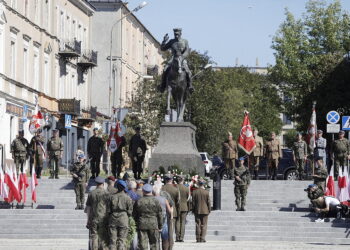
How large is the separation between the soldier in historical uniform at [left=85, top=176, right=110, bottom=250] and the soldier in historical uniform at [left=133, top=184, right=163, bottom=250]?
578 millimetres

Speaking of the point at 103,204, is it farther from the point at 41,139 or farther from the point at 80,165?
the point at 41,139

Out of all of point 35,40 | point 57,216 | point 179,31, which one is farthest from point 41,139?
point 35,40

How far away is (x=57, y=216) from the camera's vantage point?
28859mm

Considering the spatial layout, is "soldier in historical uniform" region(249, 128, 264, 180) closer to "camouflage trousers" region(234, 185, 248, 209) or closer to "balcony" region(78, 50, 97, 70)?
"camouflage trousers" region(234, 185, 248, 209)

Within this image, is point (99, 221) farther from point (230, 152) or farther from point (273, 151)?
point (273, 151)

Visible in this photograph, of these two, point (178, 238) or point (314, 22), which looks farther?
point (314, 22)

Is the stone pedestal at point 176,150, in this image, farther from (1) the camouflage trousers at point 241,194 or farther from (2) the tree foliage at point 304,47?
(2) the tree foliage at point 304,47

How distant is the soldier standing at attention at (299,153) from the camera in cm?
3653

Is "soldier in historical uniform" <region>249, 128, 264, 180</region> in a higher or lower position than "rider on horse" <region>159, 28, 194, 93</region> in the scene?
lower

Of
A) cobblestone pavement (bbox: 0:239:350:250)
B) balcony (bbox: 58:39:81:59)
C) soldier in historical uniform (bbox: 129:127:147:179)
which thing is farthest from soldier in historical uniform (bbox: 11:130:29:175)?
balcony (bbox: 58:39:81:59)

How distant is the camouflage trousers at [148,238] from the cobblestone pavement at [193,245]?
386 cm

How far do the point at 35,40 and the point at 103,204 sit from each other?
3695cm

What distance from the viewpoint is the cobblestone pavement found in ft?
79.9

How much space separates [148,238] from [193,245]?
4.94 m
